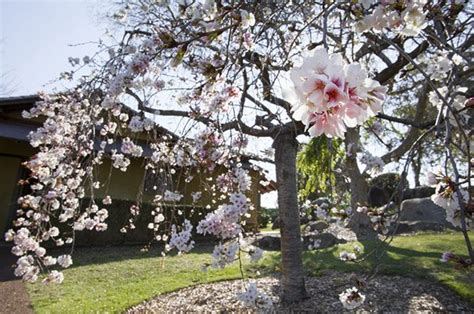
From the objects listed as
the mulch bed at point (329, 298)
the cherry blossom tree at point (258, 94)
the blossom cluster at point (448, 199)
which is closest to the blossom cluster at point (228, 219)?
the cherry blossom tree at point (258, 94)

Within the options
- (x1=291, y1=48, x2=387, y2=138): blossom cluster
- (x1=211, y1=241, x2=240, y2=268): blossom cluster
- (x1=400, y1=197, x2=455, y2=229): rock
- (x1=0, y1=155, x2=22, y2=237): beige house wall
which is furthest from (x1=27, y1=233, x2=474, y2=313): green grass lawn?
(x1=291, y1=48, x2=387, y2=138): blossom cluster

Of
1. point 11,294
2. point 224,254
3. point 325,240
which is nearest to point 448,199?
point 224,254

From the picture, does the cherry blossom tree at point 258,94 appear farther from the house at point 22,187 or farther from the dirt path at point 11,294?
the house at point 22,187

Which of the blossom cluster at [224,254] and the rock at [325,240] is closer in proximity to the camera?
the blossom cluster at [224,254]

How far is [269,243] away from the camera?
1070cm

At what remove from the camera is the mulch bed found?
15.1 ft

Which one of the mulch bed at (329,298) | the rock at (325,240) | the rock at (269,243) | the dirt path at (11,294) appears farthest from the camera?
the rock at (269,243)

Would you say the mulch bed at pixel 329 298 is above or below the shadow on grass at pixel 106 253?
below

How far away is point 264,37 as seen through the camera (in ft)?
10.9

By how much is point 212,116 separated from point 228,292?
3610mm

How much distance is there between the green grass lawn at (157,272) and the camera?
5340mm

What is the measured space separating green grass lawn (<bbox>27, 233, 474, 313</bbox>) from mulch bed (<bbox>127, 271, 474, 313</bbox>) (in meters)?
0.24

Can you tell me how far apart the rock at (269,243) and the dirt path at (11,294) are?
610 centimetres

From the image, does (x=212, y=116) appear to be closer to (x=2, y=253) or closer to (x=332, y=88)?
(x=332, y=88)
